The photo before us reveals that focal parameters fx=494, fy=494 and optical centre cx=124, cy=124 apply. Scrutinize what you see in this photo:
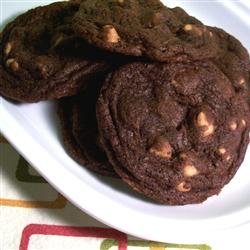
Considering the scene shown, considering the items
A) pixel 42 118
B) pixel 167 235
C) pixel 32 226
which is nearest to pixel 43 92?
pixel 42 118

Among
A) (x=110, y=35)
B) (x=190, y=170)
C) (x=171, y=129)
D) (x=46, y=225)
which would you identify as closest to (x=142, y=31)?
(x=110, y=35)

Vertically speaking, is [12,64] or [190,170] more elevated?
[190,170]

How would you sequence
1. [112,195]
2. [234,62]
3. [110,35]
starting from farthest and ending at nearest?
[234,62] < [112,195] < [110,35]

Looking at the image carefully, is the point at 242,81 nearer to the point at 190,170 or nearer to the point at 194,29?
the point at 194,29

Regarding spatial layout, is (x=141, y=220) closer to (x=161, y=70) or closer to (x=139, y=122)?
(x=139, y=122)

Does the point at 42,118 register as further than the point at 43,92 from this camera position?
Yes

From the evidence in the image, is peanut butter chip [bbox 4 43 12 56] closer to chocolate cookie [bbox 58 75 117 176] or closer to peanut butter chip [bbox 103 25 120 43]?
chocolate cookie [bbox 58 75 117 176]

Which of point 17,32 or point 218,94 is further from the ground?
point 218,94
